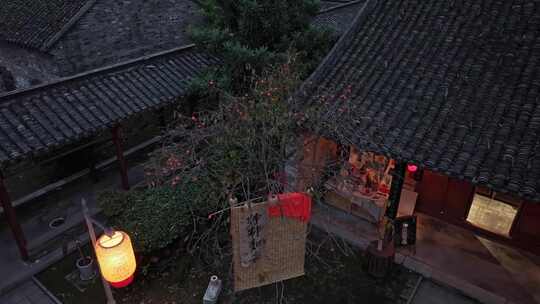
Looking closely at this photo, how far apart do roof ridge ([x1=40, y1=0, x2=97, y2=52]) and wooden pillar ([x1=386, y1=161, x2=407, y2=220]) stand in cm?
1349

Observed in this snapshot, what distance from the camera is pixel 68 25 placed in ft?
49.8

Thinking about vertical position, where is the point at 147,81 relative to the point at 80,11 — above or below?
below

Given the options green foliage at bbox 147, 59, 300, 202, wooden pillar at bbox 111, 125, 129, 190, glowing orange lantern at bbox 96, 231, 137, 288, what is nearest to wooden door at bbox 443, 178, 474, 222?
green foliage at bbox 147, 59, 300, 202

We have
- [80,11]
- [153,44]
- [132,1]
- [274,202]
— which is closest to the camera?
[274,202]

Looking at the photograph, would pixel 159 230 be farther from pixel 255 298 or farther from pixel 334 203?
pixel 334 203

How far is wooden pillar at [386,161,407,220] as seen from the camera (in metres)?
10.3

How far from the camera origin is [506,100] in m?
8.94

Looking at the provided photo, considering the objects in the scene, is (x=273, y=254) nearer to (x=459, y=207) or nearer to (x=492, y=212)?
(x=459, y=207)

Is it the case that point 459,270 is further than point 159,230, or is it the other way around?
point 459,270

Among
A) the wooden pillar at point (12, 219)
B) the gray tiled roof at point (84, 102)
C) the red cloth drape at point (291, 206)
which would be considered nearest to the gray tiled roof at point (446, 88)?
the red cloth drape at point (291, 206)

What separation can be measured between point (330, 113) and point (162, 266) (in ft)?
19.7

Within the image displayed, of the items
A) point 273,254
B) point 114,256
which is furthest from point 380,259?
point 114,256

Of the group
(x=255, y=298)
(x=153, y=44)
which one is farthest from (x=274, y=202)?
(x=153, y=44)

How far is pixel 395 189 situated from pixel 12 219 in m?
10.2
